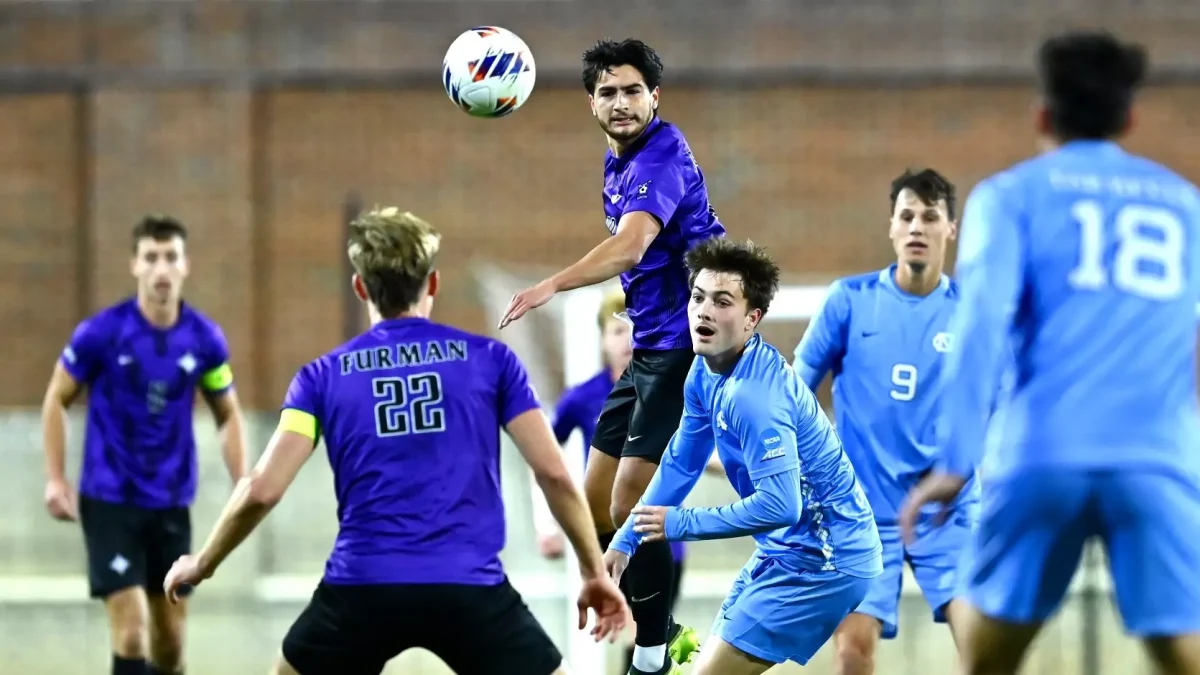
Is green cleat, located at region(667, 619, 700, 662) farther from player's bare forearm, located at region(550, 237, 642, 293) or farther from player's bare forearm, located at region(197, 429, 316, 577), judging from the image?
player's bare forearm, located at region(197, 429, 316, 577)

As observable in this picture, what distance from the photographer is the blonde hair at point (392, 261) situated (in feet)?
13.2

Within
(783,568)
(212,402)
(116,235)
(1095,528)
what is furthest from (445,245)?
(1095,528)

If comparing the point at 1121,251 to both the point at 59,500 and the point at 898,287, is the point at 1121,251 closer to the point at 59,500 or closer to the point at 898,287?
the point at 898,287

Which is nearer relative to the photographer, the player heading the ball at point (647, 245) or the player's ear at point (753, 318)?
the player's ear at point (753, 318)

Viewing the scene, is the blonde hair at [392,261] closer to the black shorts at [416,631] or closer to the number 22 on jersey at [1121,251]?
the black shorts at [416,631]

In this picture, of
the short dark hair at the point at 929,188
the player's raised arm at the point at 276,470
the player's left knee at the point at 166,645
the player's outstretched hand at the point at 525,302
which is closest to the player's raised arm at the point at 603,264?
the player's outstretched hand at the point at 525,302

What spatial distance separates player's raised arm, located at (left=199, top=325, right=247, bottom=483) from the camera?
7445 mm

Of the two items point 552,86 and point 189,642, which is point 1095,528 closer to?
point 189,642

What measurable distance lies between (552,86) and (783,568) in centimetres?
832

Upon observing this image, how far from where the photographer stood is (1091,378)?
10.5ft

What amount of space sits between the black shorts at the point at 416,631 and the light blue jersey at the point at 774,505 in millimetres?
627

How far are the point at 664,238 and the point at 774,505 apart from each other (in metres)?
1.07

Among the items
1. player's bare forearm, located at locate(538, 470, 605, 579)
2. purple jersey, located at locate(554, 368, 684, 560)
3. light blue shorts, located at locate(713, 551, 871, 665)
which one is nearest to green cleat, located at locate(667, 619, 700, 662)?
light blue shorts, located at locate(713, 551, 871, 665)

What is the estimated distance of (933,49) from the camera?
1250cm
